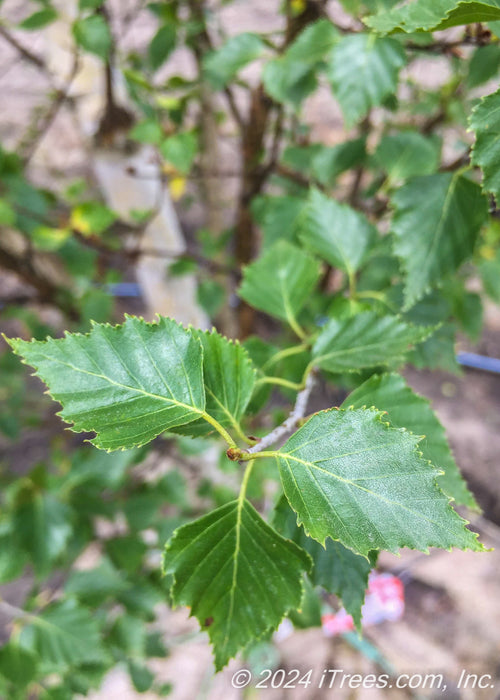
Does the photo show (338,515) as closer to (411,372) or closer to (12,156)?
(12,156)

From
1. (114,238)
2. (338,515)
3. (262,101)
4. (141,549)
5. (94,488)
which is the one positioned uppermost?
(262,101)

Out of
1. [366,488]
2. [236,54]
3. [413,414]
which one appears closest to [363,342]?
[413,414]

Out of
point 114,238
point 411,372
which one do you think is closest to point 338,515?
point 114,238

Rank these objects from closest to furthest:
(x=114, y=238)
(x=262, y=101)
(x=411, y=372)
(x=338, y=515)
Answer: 1. (x=338, y=515)
2. (x=262, y=101)
3. (x=114, y=238)
4. (x=411, y=372)

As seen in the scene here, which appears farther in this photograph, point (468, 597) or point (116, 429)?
point (468, 597)

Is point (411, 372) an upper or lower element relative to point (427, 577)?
upper

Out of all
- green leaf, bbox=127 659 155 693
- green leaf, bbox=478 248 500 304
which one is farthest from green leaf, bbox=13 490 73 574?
green leaf, bbox=478 248 500 304

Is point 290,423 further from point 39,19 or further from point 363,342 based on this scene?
point 39,19
